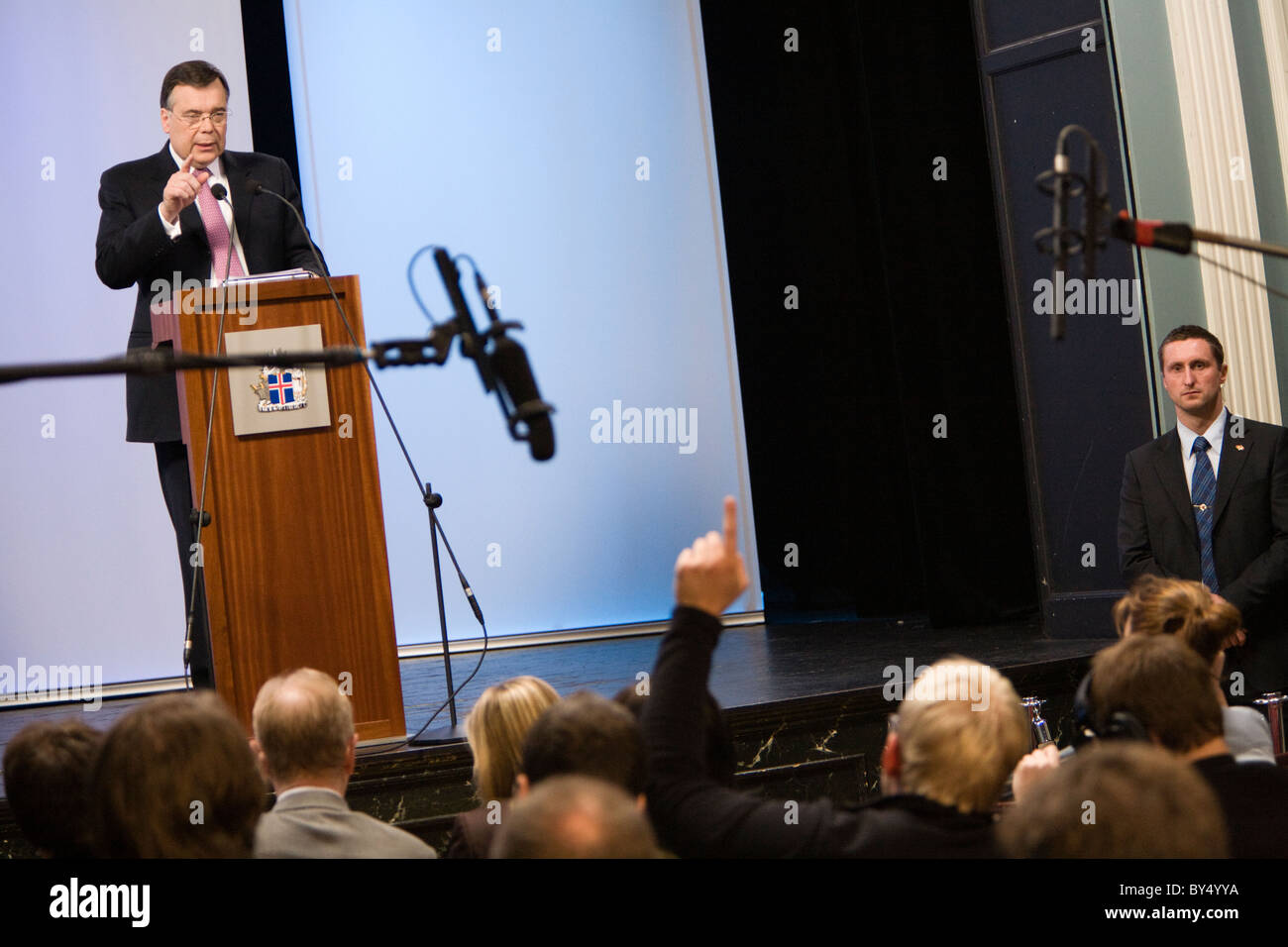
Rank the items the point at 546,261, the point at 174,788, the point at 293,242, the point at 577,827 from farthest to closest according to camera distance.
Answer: the point at 546,261 < the point at 293,242 < the point at 174,788 < the point at 577,827

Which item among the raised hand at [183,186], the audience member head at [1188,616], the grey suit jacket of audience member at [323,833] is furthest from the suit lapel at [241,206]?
the audience member head at [1188,616]

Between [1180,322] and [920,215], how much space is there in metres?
1.64

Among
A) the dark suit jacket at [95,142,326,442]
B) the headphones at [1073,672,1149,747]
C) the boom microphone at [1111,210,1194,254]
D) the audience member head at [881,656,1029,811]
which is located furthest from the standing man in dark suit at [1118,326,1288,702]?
the dark suit jacket at [95,142,326,442]

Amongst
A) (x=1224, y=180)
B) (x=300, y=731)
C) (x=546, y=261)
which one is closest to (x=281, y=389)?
(x=300, y=731)

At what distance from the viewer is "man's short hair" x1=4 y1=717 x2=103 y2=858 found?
6.26ft

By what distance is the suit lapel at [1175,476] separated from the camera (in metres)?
4.03

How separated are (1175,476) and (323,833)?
2918mm

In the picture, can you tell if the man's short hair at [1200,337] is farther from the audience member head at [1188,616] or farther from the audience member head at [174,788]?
the audience member head at [174,788]

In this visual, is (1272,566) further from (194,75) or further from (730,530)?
(194,75)

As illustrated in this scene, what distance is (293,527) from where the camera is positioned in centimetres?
330

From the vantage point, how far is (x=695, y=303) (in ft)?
22.8

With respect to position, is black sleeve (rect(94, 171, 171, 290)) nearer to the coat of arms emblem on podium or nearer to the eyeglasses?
the eyeglasses

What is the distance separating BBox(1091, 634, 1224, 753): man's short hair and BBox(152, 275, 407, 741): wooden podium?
1.86 metres

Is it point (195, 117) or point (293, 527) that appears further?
point (195, 117)
